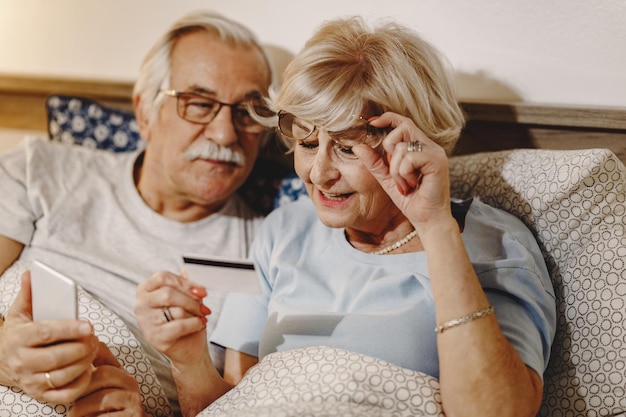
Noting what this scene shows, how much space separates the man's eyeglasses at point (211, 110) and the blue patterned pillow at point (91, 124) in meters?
0.41

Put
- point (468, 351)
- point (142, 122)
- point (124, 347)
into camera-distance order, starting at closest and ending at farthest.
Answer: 1. point (468, 351)
2. point (124, 347)
3. point (142, 122)

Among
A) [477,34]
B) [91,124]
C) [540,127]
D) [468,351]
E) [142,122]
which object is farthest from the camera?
[91,124]

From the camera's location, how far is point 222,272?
3.82ft

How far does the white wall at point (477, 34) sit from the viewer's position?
1474 millimetres

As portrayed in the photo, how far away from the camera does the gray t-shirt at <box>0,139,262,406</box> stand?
1681 mm

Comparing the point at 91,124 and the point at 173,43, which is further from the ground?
the point at 173,43

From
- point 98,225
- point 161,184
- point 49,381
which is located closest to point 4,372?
point 49,381

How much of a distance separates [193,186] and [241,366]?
0.55 meters

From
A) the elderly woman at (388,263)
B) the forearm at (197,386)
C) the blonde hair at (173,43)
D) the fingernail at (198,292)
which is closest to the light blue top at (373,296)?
the elderly woman at (388,263)

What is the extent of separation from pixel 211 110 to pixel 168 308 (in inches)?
29.0

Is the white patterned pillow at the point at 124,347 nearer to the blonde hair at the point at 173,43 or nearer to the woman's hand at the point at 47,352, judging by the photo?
the woman's hand at the point at 47,352

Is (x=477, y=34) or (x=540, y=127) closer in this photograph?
(x=540, y=127)

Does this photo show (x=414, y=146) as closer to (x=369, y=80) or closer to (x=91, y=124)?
(x=369, y=80)

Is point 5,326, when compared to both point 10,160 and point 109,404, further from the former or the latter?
point 10,160
